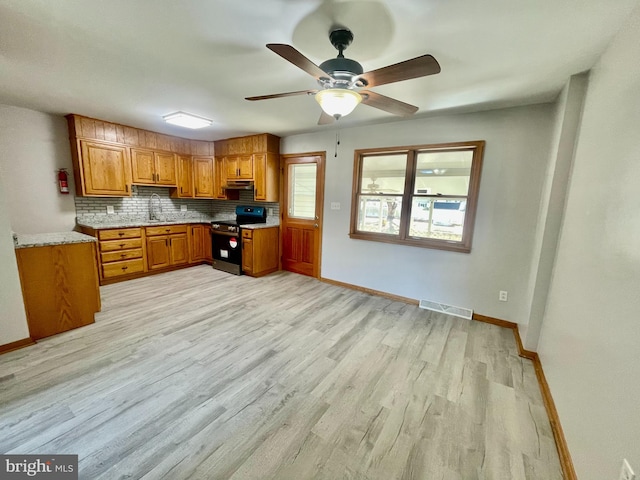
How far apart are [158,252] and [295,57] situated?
4.18m

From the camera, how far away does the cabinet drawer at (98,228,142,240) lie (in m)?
3.70

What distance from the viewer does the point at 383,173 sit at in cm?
364

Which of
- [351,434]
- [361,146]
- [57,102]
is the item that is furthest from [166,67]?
[351,434]

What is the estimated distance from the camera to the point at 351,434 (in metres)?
1.54

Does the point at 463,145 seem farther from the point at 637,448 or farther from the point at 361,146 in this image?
the point at 637,448

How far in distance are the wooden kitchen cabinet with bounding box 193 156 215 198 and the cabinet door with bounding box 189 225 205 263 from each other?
26.5 inches

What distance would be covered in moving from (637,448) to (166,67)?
3.40m

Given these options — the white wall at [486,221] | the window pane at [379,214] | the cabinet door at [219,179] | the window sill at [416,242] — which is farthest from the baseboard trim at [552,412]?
the cabinet door at [219,179]

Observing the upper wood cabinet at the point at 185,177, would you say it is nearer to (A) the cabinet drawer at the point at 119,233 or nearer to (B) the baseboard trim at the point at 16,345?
(A) the cabinet drawer at the point at 119,233

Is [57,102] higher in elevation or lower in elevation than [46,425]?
higher

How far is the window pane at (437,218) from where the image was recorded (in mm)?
3114

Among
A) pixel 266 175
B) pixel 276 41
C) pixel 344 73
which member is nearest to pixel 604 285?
pixel 344 73

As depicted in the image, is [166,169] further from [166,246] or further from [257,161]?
[257,161]

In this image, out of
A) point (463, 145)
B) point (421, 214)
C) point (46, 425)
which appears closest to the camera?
point (46, 425)
